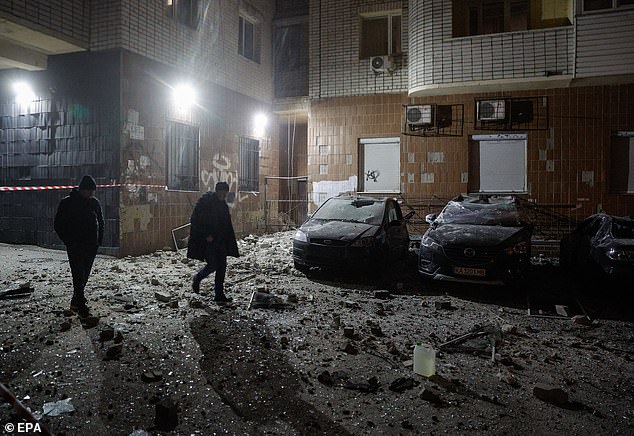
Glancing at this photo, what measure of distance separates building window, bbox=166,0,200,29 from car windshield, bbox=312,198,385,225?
6401 mm

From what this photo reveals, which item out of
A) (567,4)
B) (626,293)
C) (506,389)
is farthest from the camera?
(567,4)

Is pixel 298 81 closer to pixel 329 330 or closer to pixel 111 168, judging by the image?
pixel 111 168

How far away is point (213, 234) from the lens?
6414mm

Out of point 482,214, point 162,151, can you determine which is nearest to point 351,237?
point 482,214

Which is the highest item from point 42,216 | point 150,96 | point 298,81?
point 298,81

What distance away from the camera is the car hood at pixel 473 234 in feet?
23.9

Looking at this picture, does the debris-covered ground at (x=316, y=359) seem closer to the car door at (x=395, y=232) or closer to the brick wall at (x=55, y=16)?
the car door at (x=395, y=232)

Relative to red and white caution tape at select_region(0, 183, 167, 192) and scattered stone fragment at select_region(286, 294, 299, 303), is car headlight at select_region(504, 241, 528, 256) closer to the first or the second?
scattered stone fragment at select_region(286, 294, 299, 303)

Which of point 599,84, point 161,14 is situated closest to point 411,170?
point 599,84

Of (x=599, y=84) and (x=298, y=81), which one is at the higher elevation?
(x=298, y=81)

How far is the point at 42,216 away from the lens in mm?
10891

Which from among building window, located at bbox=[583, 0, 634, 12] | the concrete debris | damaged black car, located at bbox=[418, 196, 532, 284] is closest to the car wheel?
damaged black car, located at bbox=[418, 196, 532, 284]

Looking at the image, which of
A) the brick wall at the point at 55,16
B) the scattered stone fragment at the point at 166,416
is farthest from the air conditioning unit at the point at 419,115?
the scattered stone fragment at the point at 166,416

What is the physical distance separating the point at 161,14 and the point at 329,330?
9254 millimetres
